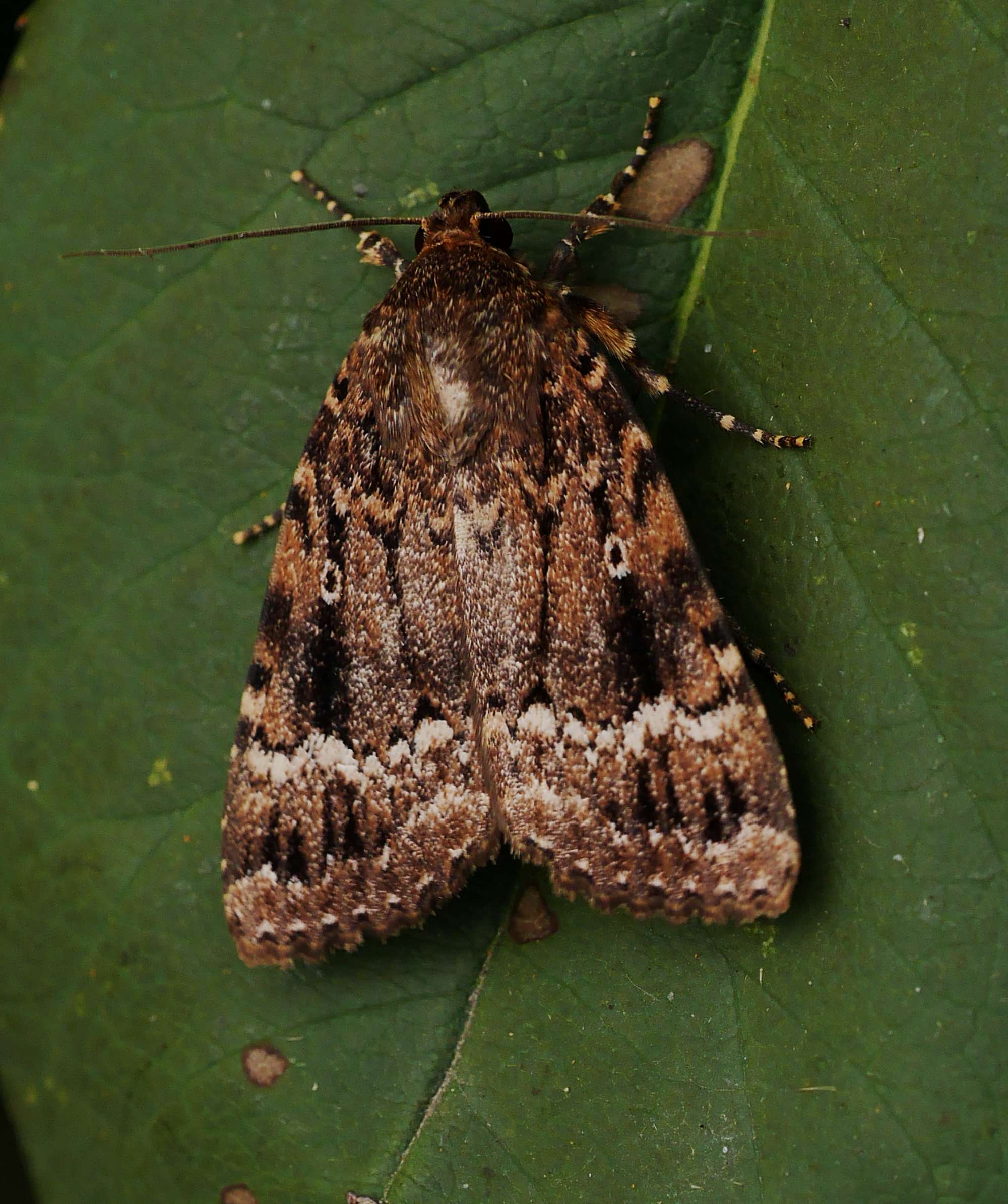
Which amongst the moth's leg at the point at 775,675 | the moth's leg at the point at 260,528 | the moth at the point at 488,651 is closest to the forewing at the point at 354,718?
the moth at the point at 488,651

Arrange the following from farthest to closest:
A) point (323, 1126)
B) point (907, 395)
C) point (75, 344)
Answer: point (75, 344) → point (323, 1126) → point (907, 395)

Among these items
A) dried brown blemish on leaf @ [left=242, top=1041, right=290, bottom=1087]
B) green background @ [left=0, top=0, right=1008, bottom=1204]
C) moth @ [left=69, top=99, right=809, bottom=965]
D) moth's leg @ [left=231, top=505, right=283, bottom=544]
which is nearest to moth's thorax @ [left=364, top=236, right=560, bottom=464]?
moth @ [left=69, top=99, right=809, bottom=965]

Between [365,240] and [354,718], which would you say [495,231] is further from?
[354,718]

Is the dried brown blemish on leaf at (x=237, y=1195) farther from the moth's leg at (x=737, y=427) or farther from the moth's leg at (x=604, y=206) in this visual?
the moth's leg at (x=604, y=206)

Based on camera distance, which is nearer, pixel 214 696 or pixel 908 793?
pixel 908 793

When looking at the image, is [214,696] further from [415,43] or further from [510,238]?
[415,43]

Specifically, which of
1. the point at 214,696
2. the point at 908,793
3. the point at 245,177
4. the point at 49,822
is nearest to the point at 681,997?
the point at 908,793

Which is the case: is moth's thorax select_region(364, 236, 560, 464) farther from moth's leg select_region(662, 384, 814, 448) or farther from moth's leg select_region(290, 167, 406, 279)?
moth's leg select_region(662, 384, 814, 448)

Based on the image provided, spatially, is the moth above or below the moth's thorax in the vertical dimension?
below
